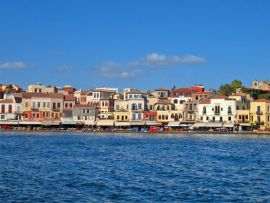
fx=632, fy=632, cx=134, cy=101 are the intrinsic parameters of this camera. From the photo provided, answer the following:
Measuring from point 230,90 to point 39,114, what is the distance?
33.2 m

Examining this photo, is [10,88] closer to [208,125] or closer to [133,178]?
[208,125]

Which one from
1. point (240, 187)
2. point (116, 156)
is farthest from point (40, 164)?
point (240, 187)

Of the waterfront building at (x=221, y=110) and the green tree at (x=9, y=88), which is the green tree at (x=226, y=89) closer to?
the waterfront building at (x=221, y=110)

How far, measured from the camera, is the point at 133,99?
10019 cm

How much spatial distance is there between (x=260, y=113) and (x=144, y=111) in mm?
18662

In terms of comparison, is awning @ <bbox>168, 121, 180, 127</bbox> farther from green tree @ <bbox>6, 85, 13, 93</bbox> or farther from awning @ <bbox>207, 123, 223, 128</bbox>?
green tree @ <bbox>6, 85, 13, 93</bbox>

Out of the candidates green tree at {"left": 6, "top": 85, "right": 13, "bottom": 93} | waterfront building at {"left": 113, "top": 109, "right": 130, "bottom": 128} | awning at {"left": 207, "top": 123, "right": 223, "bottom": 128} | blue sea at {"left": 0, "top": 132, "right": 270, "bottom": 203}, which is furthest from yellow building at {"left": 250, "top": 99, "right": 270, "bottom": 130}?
green tree at {"left": 6, "top": 85, "right": 13, "bottom": 93}

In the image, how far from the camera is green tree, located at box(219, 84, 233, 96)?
109062 millimetres

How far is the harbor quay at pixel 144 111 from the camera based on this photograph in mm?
91562

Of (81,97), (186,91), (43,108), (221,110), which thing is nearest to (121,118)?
(186,91)

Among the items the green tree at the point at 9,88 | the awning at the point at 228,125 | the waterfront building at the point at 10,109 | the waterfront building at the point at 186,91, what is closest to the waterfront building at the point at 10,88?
the green tree at the point at 9,88

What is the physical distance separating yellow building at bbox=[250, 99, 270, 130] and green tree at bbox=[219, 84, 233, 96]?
1785 centimetres

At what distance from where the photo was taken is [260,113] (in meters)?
90.2

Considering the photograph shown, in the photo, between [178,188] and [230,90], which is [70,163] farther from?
[230,90]
